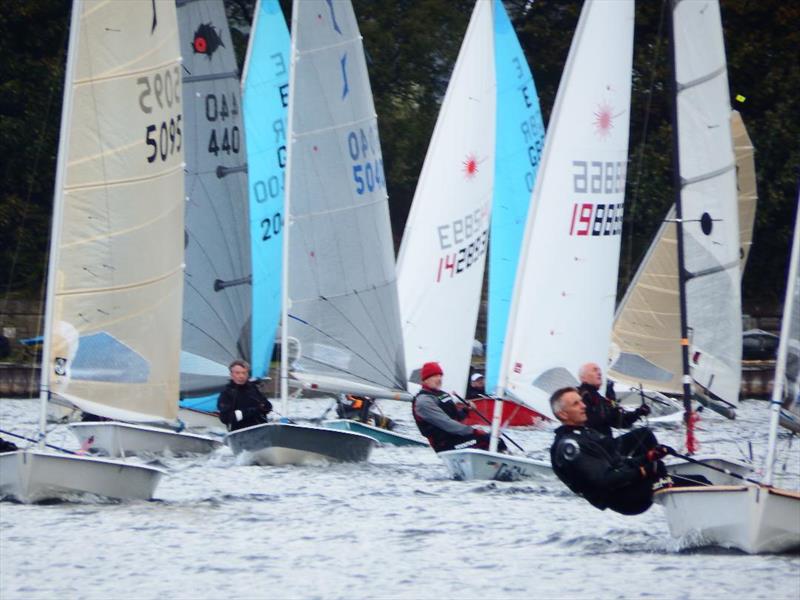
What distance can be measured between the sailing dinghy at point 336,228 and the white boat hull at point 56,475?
12.0 ft

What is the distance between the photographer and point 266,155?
21906 mm

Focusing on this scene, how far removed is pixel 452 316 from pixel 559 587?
1058 centimetres

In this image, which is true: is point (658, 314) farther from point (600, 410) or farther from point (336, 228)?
point (600, 410)

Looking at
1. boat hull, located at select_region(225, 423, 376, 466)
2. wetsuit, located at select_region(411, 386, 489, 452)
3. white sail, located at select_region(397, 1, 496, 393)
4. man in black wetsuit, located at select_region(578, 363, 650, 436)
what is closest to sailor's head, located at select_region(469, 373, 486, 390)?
white sail, located at select_region(397, 1, 496, 393)

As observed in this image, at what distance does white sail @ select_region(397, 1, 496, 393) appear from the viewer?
20.4 m

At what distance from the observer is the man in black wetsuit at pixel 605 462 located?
10461 millimetres

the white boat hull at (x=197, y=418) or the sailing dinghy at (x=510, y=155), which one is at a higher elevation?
the sailing dinghy at (x=510, y=155)

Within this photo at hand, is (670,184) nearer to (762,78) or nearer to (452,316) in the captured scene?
(762,78)

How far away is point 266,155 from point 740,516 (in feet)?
40.3

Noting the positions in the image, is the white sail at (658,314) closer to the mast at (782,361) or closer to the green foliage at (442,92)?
the green foliage at (442,92)

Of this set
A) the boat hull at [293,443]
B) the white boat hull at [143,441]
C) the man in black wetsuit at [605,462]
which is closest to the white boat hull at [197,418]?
the white boat hull at [143,441]

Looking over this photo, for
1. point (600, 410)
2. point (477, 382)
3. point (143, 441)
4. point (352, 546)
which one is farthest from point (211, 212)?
point (352, 546)

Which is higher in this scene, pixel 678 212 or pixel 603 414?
pixel 678 212

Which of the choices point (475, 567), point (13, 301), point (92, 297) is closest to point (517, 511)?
point (475, 567)
